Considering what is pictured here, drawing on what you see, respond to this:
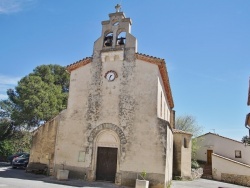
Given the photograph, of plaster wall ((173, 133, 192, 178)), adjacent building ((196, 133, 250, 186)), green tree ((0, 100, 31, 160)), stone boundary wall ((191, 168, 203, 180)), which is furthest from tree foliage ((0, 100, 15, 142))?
adjacent building ((196, 133, 250, 186))

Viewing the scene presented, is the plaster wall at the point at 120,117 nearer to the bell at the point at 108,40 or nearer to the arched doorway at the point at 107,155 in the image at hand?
the arched doorway at the point at 107,155

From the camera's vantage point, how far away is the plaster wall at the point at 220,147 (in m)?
32.3

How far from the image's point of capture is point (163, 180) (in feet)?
44.6

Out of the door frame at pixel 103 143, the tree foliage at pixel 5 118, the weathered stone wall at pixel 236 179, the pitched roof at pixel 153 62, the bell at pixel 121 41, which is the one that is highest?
the bell at pixel 121 41

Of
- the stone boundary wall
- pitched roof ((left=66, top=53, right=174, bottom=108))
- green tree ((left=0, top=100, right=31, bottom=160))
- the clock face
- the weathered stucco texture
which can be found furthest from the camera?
green tree ((left=0, top=100, right=31, bottom=160))

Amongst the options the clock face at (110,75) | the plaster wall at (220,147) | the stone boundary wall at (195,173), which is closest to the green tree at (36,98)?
the clock face at (110,75)

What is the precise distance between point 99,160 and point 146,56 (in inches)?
304

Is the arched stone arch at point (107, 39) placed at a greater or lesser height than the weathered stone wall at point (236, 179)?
greater

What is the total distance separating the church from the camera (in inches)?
568

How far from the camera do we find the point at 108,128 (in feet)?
51.1

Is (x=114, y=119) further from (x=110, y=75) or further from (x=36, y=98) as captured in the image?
(x=36, y=98)

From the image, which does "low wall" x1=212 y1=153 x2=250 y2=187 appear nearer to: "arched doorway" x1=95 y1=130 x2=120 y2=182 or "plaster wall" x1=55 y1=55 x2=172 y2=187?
"plaster wall" x1=55 y1=55 x2=172 y2=187

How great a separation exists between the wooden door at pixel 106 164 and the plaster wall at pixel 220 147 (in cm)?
2184

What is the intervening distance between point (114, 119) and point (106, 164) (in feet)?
9.93
